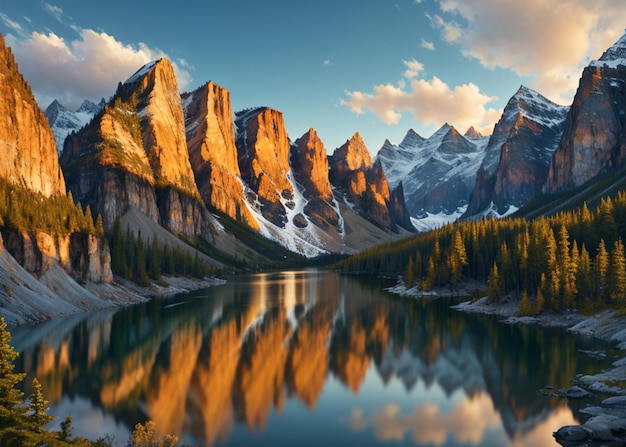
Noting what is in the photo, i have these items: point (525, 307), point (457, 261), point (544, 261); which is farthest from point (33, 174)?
point (544, 261)

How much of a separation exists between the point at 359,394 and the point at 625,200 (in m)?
90.1

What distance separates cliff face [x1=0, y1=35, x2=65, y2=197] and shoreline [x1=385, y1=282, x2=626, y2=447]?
9380 cm

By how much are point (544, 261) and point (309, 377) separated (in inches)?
2108

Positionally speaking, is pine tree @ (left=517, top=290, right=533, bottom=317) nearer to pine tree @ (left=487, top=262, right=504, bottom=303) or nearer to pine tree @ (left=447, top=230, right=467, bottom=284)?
pine tree @ (left=487, top=262, right=504, bottom=303)

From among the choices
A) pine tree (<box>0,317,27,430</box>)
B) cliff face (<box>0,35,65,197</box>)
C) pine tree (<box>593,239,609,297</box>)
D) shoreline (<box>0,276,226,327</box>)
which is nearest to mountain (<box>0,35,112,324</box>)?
cliff face (<box>0,35,65,197</box>)

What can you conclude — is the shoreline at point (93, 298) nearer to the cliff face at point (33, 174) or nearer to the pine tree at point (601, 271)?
the cliff face at point (33, 174)

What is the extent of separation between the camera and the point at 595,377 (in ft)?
125

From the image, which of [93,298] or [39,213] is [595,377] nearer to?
[93,298]

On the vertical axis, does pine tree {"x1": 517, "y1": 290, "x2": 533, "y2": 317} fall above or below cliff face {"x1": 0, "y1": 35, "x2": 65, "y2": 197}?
below

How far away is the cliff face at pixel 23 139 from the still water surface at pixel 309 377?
147 feet

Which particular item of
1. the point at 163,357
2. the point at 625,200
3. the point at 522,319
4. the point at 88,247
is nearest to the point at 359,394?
the point at 163,357

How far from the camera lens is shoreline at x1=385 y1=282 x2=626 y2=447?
26.8 meters

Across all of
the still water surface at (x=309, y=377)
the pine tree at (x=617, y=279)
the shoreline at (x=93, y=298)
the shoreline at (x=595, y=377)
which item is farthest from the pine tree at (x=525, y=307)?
the shoreline at (x=93, y=298)

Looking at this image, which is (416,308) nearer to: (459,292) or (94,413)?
(459,292)
